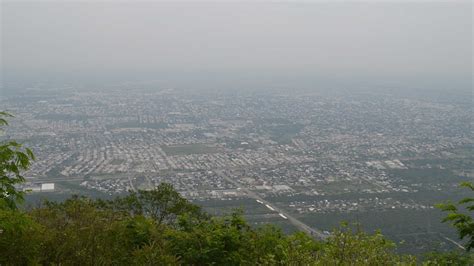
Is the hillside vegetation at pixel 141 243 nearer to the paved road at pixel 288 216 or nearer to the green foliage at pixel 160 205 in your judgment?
the green foliage at pixel 160 205

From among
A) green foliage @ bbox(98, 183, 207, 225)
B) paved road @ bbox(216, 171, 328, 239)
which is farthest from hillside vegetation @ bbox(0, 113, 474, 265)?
paved road @ bbox(216, 171, 328, 239)

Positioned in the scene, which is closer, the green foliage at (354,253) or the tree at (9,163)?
the green foliage at (354,253)

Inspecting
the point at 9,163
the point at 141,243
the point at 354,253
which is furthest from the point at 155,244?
the point at 354,253

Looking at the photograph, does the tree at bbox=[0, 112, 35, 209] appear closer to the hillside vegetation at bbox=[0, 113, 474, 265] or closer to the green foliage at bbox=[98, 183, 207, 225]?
the hillside vegetation at bbox=[0, 113, 474, 265]

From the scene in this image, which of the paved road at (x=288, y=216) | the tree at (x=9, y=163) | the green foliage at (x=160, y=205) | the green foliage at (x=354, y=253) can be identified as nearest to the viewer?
the green foliage at (x=354, y=253)

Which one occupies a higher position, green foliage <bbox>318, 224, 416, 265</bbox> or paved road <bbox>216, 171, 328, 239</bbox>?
green foliage <bbox>318, 224, 416, 265</bbox>

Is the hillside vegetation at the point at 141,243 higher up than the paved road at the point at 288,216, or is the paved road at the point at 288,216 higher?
the hillside vegetation at the point at 141,243

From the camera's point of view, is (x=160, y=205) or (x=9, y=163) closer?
(x=9, y=163)

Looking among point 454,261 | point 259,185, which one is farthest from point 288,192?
point 454,261

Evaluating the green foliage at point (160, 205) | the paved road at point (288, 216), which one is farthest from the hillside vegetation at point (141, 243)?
the paved road at point (288, 216)

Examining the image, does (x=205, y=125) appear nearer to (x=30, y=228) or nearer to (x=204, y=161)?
(x=204, y=161)

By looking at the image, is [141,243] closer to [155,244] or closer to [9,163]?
[155,244]
